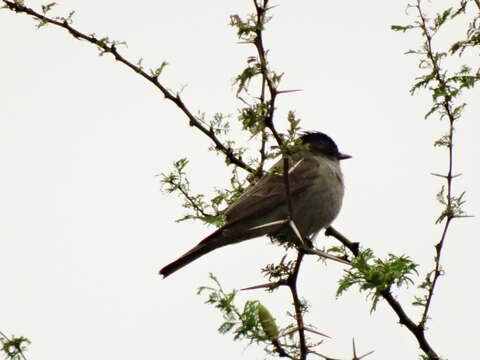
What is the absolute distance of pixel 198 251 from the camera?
22.7 feet

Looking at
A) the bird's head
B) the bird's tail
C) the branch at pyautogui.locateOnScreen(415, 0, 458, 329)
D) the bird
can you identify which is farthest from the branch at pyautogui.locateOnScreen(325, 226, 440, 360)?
the bird's head

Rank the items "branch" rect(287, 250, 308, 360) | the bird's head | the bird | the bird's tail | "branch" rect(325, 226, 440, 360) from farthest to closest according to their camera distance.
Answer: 1. the bird's head
2. the bird
3. the bird's tail
4. "branch" rect(325, 226, 440, 360)
5. "branch" rect(287, 250, 308, 360)

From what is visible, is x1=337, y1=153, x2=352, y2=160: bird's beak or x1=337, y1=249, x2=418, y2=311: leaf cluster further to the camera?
x1=337, y1=153, x2=352, y2=160: bird's beak

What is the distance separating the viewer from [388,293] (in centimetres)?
384

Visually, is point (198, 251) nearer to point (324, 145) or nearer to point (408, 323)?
point (324, 145)

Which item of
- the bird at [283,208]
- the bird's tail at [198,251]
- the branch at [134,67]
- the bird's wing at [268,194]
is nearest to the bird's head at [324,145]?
the bird at [283,208]

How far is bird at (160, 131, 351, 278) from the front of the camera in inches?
271

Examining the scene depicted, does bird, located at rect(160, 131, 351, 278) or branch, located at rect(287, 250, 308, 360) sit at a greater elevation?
bird, located at rect(160, 131, 351, 278)

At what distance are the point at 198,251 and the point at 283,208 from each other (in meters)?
1.09

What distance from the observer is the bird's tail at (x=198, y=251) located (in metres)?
6.60

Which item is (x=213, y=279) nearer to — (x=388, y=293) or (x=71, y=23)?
→ (x=388, y=293)

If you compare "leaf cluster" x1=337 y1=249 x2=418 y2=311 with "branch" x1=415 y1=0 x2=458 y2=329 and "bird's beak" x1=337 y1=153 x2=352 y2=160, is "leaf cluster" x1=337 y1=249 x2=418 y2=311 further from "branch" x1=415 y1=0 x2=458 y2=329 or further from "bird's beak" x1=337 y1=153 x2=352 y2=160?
"bird's beak" x1=337 y1=153 x2=352 y2=160

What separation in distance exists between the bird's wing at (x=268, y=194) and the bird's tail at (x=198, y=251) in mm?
200

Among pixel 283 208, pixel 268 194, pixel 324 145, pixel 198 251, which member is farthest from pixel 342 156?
pixel 198 251
